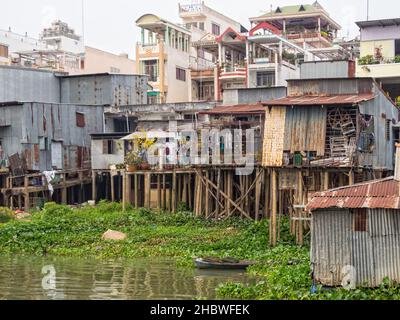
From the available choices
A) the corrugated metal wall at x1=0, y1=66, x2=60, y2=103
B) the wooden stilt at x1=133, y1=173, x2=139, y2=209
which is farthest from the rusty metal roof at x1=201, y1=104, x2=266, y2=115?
the corrugated metal wall at x1=0, y1=66, x2=60, y2=103

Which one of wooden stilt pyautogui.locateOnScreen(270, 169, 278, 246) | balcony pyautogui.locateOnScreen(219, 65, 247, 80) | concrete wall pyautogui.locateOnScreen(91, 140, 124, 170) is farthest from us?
balcony pyautogui.locateOnScreen(219, 65, 247, 80)

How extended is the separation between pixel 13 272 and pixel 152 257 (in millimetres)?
5206

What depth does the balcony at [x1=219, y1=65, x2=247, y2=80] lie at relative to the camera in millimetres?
52219

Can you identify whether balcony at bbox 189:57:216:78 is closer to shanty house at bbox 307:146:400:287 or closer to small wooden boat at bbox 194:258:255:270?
small wooden boat at bbox 194:258:255:270

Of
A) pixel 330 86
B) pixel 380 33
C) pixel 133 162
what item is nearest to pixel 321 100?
pixel 330 86

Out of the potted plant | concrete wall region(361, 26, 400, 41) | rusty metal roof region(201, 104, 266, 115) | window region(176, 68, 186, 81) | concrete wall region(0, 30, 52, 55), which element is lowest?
the potted plant

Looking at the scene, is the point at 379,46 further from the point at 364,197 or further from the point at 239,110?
Answer: the point at 364,197

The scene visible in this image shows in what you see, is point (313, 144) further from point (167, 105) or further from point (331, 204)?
point (167, 105)

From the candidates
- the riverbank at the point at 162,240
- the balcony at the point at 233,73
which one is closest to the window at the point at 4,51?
the balcony at the point at 233,73

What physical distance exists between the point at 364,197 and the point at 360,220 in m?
0.60

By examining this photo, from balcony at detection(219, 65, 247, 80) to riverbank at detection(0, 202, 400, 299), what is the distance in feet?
53.4

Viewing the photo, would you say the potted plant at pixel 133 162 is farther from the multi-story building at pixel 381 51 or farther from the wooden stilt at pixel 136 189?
the multi-story building at pixel 381 51

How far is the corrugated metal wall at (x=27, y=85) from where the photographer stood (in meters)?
48.6
